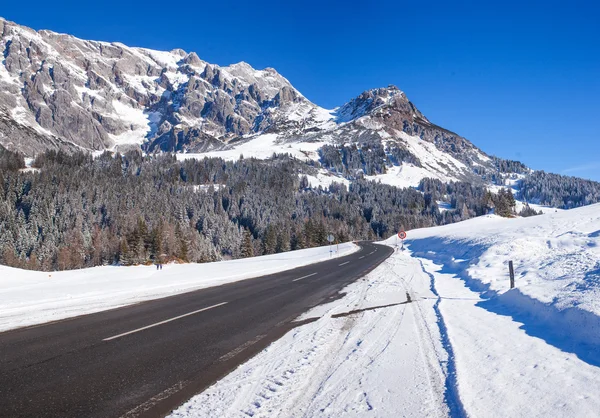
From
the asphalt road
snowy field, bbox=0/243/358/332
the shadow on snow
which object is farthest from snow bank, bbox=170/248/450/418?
Answer: snowy field, bbox=0/243/358/332

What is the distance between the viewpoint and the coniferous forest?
83.0m

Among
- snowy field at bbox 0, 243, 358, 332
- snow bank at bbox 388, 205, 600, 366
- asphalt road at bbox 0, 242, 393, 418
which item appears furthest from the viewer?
snowy field at bbox 0, 243, 358, 332

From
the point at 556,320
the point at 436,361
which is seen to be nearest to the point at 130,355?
the point at 436,361

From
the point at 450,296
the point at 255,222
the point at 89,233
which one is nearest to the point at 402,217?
the point at 255,222

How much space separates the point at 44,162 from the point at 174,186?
205 feet

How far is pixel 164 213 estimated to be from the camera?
402ft

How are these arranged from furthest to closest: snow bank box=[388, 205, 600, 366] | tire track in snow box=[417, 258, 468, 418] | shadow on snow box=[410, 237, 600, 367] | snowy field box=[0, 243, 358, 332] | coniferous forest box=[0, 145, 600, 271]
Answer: coniferous forest box=[0, 145, 600, 271] < snowy field box=[0, 243, 358, 332] < snow bank box=[388, 205, 600, 366] < shadow on snow box=[410, 237, 600, 367] < tire track in snow box=[417, 258, 468, 418]

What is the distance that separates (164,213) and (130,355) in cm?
12476

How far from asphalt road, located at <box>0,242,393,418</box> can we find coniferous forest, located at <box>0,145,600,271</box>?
145 feet

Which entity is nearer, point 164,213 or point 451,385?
point 451,385

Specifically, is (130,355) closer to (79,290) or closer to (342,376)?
(342,376)

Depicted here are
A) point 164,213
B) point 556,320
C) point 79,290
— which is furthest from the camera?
point 164,213

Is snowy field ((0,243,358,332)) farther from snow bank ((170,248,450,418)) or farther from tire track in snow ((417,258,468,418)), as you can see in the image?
tire track in snow ((417,258,468,418))

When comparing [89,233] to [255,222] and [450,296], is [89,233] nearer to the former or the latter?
[255,222]
